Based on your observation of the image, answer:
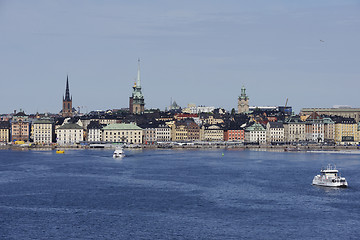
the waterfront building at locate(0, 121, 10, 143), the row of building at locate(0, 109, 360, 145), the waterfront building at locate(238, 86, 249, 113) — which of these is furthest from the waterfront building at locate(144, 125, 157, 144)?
the waterfront building at locate(238, 86, 249, 113)

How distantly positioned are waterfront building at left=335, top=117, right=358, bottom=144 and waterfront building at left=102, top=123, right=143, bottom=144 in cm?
3378

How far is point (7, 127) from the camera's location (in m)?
134

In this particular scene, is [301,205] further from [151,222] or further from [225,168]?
[225,168]

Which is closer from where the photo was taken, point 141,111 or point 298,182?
point 298,182

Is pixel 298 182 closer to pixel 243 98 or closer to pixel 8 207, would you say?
pixel 8 207

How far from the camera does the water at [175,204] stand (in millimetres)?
34344

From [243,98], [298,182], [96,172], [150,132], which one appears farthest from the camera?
[243,98]

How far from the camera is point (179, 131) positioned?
133 m

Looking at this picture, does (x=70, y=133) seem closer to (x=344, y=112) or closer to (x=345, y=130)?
(x=345, y=130)

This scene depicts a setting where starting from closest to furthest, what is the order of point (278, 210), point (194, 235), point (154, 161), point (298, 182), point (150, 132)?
point (194, 235)
point (278, 210)
point (298, 182)
point (154, 161)
point (150, 132)

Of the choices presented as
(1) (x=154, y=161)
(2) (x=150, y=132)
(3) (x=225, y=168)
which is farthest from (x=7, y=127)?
(3) (x=225, y=168)

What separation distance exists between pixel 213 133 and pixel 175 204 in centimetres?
9211

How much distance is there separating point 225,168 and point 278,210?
91.8ft

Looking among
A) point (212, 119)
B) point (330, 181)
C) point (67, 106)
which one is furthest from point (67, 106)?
point (330, 181)
